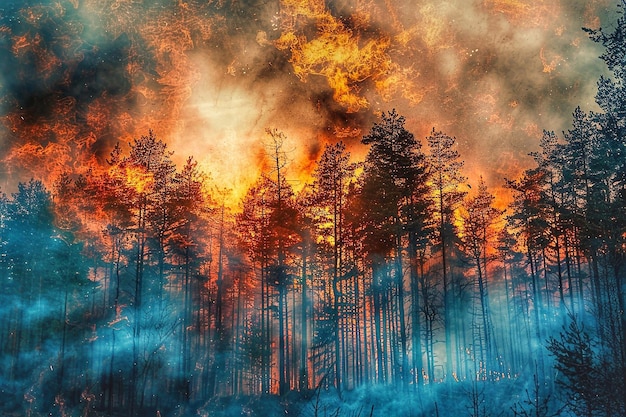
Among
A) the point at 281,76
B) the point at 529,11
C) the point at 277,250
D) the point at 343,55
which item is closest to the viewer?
the point at 277,250

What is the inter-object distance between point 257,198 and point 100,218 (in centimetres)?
1272

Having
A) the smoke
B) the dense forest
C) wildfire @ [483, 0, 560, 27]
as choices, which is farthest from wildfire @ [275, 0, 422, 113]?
the dense forest

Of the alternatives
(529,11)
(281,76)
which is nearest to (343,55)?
(281,76)

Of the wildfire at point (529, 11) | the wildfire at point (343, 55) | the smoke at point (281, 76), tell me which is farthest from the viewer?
the wildfire at point (529, 11)

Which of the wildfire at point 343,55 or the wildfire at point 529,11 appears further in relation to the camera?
the wildfire at point 529,11

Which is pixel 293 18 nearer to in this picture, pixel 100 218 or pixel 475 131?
pixel 475 131

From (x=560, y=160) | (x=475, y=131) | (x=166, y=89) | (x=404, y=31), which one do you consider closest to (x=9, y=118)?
(x=166, y=89)

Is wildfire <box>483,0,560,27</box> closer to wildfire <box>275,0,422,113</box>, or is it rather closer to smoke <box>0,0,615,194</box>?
smoke <box>0,0,615,194</box>

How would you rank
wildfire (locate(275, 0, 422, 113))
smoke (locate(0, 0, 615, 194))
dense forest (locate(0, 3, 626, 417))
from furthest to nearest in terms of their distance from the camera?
wildfire (locate(275, 0, 422, 113)) → smoke (locate(0, 0, 615, 194)) → dense forest (locate(0, 3, 626, 417))

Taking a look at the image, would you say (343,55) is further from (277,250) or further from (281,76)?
(277,250)

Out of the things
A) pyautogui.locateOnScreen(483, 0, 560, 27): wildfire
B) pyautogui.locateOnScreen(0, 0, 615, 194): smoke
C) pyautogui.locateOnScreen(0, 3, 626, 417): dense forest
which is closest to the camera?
pyautogui.locateOnScreen(0, 3, 626, 417): dense forest

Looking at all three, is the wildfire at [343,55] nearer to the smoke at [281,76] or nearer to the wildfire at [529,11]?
the smoke at [281,76]

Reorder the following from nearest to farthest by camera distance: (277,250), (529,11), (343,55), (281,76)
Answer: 1. (277,250)
2. (529,11)
3. (343,55)
4. (281,76)

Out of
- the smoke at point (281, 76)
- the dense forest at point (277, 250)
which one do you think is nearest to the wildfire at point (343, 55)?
the smoke at point (281, 76)
